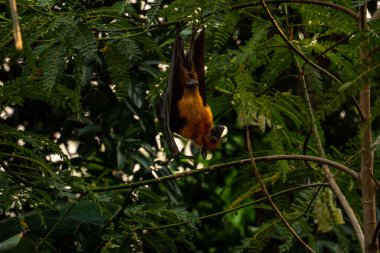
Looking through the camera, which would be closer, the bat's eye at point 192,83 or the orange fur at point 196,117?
the bat's eye at point 192,83

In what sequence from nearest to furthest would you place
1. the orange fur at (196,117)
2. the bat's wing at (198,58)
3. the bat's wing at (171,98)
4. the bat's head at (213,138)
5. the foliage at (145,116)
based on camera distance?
the foliage at (145,116) → the bat's wing at (198,58) → the bat's wing at (171,98) → the bat's head at (213,138) → the orange fur at (196,117)

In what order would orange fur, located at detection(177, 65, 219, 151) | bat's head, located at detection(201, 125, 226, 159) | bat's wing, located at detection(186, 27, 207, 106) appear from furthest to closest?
orange fur, located at detection(177, 65, 219, 151) < bat's head, located at detection(201, 125, 226, 159) < bat's wing, located at detection(186, 27, 207, 106)

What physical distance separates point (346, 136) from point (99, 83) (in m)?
2.83

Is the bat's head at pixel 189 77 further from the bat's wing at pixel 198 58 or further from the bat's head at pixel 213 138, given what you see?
the bat's head at pixel 213 138

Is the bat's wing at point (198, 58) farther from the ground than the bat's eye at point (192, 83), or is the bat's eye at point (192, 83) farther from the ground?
the bat's wing at point (198, 58)

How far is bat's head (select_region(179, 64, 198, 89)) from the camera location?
4340 mm

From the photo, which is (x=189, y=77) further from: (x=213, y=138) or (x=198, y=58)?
(x=213, y=138)

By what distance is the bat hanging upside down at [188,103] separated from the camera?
13.8ft

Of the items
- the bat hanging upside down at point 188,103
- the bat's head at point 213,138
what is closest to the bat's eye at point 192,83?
→ the bat hanging upside down at point 188,103

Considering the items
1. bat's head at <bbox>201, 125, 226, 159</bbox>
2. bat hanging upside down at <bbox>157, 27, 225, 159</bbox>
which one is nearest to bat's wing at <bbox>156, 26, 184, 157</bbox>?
bat hanging upside down at <bbox>157, 27, 225, 159</bbox>

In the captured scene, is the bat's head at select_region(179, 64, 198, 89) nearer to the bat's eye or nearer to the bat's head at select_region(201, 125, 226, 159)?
the bat's eye

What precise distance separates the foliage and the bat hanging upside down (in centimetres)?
10

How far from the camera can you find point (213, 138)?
4578mm

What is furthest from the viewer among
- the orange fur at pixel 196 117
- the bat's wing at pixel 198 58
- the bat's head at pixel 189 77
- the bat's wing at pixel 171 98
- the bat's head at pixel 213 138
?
the orange fur at pixel 196 117
